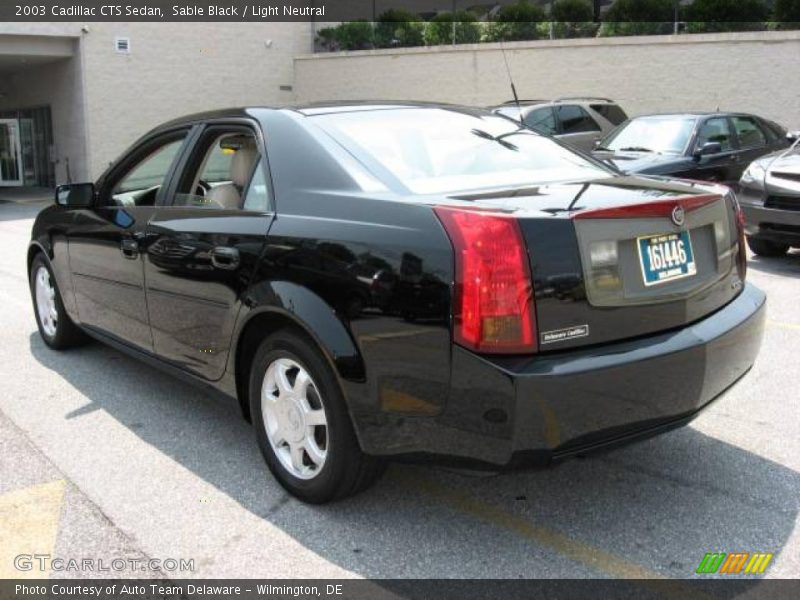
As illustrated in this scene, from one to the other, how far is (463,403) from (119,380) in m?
3.04

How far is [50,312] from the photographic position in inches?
219

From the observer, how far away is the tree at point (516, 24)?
853 inches

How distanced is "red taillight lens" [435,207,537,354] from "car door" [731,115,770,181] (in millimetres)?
9274

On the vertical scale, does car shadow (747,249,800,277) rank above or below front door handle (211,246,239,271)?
below

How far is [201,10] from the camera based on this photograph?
23.0 meters

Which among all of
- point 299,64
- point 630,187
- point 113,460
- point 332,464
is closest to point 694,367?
point 630,187

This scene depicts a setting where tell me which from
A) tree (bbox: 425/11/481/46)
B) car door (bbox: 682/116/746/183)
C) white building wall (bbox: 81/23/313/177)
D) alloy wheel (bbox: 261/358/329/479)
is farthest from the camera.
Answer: tree (bbox: 425/11/481/46)

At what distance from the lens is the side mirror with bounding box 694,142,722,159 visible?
9734 mm

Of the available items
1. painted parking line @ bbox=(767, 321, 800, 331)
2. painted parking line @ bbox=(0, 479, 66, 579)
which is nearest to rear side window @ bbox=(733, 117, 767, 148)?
painted parking line @ bbox=(767, 321, 800, 331)

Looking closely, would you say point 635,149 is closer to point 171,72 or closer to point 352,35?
point 171,72

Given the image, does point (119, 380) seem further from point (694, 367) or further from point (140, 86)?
point (140, 86)

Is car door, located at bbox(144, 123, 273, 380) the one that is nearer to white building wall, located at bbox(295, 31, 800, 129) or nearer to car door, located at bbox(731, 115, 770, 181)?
car door, located at bbox(731, 115, 770, 181)

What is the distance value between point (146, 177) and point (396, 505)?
271 cm

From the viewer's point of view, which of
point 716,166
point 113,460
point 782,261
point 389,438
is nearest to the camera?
point 389,438
